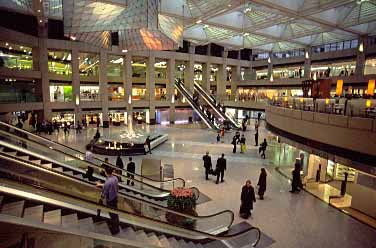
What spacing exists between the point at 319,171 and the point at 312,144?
11.9ft

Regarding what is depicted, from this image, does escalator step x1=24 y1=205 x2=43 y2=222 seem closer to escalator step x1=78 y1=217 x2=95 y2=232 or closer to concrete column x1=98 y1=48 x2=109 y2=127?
escalator step x1=78 y1=217 x2=95 y2=232

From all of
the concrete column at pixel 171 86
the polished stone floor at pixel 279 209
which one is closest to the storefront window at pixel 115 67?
the concrete column at pixel 171 86

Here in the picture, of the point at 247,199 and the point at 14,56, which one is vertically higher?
the point at 14,56

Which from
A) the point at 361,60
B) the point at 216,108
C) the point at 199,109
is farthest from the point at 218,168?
the point at 361,60

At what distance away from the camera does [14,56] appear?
28.0 meters

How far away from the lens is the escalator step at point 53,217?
13.1 ft

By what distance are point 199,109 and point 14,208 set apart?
92.6ft

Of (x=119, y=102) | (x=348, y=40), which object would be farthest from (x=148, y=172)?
(x=348, y=40)

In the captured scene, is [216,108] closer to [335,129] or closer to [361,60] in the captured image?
[361,60]

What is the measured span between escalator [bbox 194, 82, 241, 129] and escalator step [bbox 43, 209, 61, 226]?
26.4 m

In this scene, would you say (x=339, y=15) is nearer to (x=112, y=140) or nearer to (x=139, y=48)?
(x=139, y=48)

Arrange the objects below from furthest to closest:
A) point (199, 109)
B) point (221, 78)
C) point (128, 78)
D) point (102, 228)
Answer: point (221, 78)
point (128, 78)
point (199, 109)
point (102, 228)

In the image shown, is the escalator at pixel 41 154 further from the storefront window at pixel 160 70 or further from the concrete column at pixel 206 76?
the storefront window at pixel 160 70

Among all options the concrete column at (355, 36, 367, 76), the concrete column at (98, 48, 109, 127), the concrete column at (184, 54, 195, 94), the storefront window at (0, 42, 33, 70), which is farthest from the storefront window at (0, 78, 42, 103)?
the concrete column at (355, 36, 367, 76)
